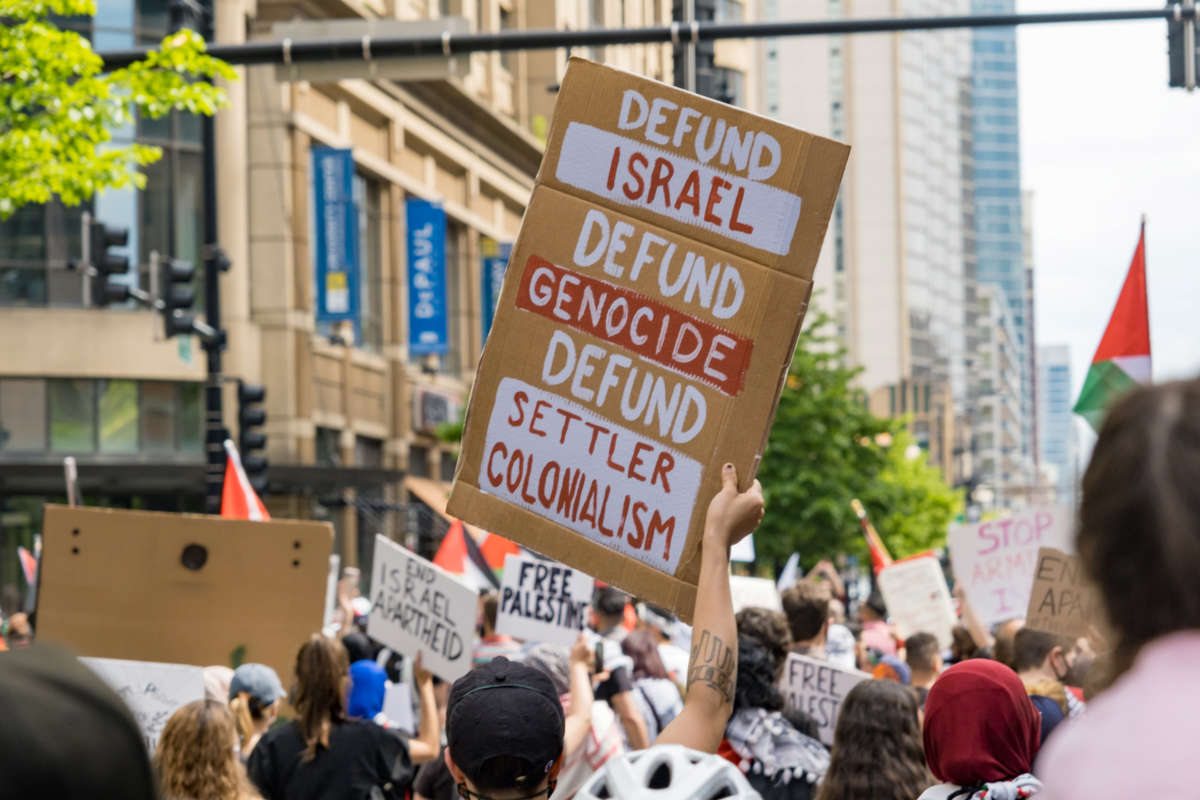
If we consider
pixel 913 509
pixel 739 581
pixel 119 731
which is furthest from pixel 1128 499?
pixel 913 509

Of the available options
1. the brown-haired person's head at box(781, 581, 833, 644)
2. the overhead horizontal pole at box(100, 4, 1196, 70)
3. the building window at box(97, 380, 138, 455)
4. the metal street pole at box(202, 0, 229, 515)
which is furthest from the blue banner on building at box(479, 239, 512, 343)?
the brown-haired person's head at box(781, 581, 833, 644)

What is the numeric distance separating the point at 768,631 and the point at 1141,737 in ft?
14.5

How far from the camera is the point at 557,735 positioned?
3.37 m

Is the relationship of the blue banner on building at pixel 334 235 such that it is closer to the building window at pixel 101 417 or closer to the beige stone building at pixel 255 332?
the beige stone building at pixel 255 332

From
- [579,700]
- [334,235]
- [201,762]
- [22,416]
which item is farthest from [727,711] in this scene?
[334,235]

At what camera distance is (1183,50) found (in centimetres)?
1212

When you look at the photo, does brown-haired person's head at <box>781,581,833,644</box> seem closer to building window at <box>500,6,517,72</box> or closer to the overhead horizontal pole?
the overhead horizontal pole

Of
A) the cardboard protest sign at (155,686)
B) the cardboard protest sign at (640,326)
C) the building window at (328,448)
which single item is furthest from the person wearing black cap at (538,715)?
the building window at (328,448)

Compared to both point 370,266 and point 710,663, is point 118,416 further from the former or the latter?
point 710,663

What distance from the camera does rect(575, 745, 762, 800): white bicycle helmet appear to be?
82.4 inches

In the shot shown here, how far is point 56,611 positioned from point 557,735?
179 inches

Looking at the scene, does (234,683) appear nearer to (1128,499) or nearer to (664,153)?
(664,153)

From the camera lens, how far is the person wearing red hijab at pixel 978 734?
4152mm

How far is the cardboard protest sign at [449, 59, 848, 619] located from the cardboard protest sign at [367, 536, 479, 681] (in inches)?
136
